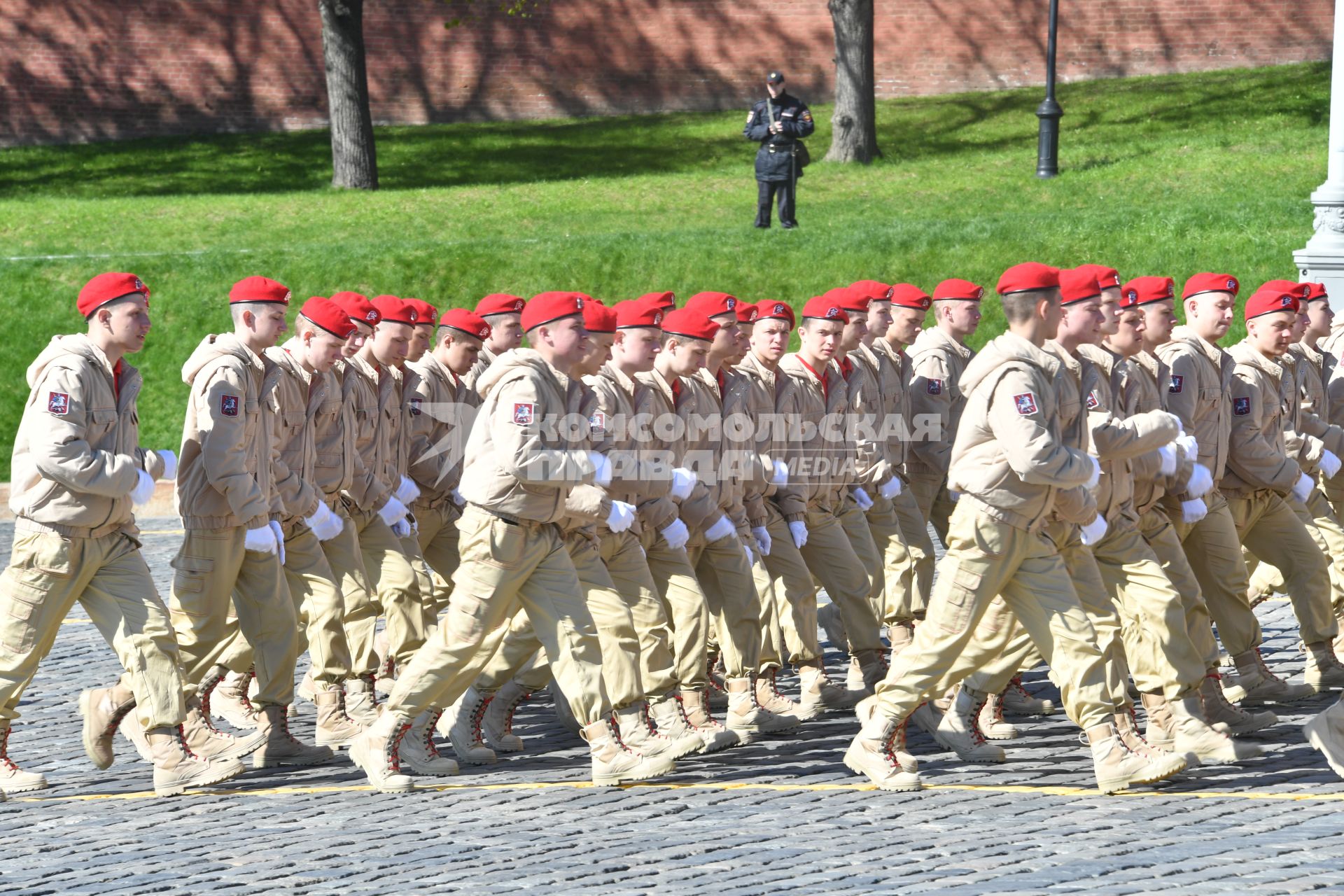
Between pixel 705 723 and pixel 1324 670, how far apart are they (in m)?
3.19

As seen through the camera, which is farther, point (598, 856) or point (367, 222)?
point (367, 222)

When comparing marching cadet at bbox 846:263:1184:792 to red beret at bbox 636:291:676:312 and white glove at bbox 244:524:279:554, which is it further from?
white glove at bbox 244:524:279:554

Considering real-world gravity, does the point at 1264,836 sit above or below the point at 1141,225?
below

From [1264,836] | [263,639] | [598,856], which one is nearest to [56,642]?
[263,639]

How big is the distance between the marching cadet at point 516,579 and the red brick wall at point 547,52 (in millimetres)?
25996

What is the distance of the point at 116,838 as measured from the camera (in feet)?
23.0

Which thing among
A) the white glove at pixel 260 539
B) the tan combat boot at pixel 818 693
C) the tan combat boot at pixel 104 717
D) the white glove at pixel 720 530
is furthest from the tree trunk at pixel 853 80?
the tan combat boot at pixel 104 717

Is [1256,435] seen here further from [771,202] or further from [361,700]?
[771,202]

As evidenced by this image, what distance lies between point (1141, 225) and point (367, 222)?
9.68 meters

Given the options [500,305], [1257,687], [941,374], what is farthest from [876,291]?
[1257,687]

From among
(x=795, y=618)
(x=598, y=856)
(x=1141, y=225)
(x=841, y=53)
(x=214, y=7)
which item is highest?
(x=214, y=7)

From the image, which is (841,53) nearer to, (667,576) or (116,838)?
(667,576)

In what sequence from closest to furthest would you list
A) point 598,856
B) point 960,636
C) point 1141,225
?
1. point 598,856
2. point 960,636
3. point 1141,225

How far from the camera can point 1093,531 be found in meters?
7.81
